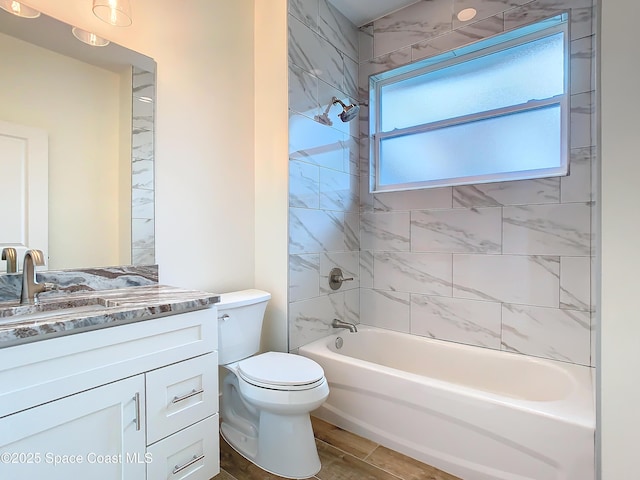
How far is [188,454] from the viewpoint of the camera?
1373 mm

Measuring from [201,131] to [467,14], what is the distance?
188 centimetres

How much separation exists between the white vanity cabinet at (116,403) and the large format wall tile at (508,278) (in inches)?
63.9

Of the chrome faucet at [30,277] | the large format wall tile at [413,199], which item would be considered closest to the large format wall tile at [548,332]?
the large format wall tile at [413,199]

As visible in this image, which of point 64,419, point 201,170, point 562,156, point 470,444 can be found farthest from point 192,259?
point 562,156

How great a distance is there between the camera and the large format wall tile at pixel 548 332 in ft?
6.17

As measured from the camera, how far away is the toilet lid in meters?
1.56

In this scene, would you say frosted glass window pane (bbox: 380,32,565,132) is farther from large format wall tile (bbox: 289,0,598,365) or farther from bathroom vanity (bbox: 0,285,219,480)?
bathroom vanity (bbox: 0,285,219,480)

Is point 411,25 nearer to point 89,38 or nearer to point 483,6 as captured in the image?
point 483,6

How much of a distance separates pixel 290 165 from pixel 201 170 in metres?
0.54

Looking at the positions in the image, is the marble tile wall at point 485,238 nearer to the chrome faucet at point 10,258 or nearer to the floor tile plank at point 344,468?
the floor tile plank at point 344,468

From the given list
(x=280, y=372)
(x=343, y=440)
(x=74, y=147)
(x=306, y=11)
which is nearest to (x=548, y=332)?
(x=343, y=440)

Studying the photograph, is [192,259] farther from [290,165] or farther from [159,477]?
[159,477]

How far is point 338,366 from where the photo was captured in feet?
6.55

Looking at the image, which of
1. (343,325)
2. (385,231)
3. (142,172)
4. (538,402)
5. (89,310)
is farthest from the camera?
(385,231)
